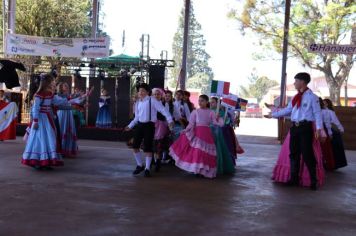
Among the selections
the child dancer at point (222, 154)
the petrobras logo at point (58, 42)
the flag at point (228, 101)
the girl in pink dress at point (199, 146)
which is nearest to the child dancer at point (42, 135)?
the girl in pink dress at point (199, 146)

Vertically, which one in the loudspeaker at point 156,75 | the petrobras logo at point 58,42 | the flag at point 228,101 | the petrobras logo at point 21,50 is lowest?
the flag at point 228,101

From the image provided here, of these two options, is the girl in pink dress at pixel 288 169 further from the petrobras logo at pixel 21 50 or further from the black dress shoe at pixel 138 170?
the petrobras logo at pixel 21 50

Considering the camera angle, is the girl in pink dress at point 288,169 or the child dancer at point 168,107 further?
the child dancer at point 168,107

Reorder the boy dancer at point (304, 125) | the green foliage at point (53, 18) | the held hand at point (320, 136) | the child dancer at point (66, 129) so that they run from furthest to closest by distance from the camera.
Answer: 1. the green foliage at point (53, 18)
2. the child dancer at point (66, 129)
3. the boy dancer at point (304, 125)
4. the held hand at point (320, 136)

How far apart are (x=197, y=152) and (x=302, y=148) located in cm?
169

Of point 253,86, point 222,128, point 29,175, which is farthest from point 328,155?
point 253,86

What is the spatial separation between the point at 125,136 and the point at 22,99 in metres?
4.78

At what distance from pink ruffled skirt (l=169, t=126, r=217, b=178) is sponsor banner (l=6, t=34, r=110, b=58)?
9009 millimetres

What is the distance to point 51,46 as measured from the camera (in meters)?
16.6

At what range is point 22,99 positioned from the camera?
17.6m

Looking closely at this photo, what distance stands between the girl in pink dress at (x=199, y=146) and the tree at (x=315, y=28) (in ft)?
43.0

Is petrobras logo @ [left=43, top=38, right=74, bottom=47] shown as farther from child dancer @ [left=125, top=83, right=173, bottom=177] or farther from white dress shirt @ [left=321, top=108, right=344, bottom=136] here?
white dress shirt @ [left=321, top=108, right=344, bottom=136]

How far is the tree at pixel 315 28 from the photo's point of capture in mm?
20359

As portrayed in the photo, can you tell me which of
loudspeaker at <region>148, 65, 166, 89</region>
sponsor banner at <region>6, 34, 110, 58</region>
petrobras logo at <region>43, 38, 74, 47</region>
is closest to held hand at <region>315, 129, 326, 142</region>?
loudspeaker at <region>148, 65, 166, 89</region>
